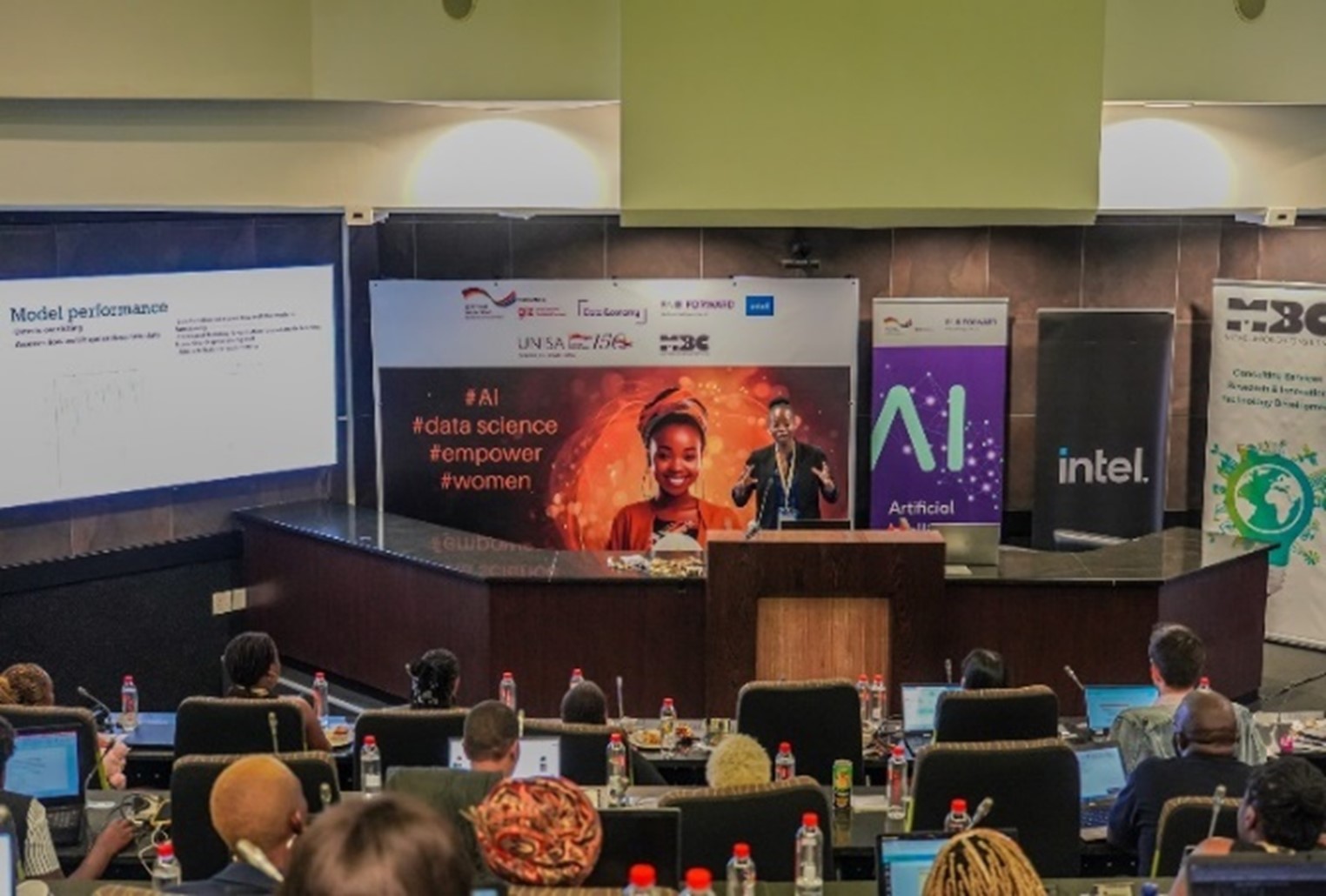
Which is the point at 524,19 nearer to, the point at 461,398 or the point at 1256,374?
the point at 461,398

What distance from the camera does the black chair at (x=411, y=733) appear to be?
598 cm

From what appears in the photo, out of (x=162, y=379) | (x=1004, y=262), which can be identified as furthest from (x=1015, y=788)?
(x=1004, y=262)

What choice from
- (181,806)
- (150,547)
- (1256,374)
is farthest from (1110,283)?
(181,806)

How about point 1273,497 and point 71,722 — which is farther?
point 1273,497

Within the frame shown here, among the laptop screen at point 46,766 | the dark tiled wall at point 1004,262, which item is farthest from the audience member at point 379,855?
the dark tiled wall at point 1004,262

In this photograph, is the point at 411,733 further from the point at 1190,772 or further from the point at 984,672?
the point at 1190,772

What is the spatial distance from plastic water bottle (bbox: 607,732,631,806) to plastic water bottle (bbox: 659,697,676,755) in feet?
2.96

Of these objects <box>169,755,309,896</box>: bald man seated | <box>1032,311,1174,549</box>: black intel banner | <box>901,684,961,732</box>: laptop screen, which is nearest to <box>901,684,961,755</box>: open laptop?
<box>901,684,961,732</box>: laptop screen

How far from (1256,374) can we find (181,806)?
755 centimetres

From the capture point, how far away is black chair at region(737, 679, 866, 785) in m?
6.51

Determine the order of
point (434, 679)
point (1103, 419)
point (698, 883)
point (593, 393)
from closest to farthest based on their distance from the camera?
1. point (698, 883)
2. point (434, 679)
3. point (593, 393)
4. point (1103, 419)

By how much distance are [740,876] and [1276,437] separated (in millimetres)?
7310

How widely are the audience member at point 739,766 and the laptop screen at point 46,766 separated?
77.3 inches

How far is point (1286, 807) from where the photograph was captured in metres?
4.18
